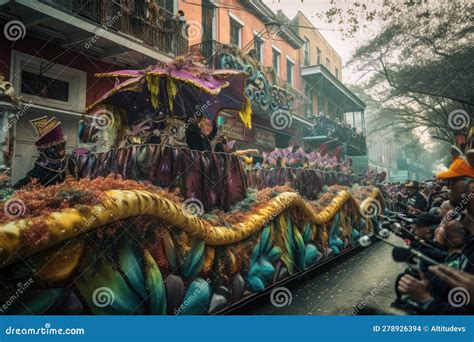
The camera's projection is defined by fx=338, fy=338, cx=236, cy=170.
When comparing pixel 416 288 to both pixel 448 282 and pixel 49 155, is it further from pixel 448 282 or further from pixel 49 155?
pixel 49 155

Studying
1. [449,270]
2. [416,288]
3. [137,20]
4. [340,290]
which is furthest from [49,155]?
[137,20]

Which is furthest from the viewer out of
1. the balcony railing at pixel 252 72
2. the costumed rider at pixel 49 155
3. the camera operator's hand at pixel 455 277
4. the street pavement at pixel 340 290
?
the balcony railing at pixel 252 72

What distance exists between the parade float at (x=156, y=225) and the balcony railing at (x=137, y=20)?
2802mm

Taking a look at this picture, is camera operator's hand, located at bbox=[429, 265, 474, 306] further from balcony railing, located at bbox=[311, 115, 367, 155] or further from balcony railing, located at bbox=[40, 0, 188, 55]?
balcony railing, located at bbox=[311, 115, 367, 155]

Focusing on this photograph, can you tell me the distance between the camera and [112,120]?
525 centimetres

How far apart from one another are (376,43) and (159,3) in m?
7.45

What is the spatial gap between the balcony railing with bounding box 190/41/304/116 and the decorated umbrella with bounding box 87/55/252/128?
5.37 meters

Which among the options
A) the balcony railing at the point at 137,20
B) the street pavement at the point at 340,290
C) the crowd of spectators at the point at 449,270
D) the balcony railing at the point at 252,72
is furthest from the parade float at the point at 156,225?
the balcony railing at the point at 252,72

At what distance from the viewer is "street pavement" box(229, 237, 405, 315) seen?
4.41 m

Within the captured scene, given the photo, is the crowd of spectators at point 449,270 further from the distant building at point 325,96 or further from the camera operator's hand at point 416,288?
the distant building at point 325,96

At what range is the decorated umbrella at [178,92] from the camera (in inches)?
158

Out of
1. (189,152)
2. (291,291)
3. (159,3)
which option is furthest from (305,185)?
(159,3)
